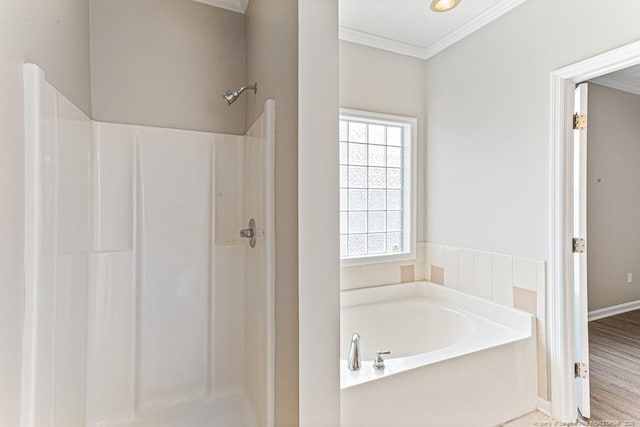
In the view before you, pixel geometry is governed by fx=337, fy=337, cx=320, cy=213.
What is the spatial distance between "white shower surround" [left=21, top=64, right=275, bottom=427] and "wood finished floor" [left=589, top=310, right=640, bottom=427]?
215 centimetres

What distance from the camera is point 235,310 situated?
199 centimetres

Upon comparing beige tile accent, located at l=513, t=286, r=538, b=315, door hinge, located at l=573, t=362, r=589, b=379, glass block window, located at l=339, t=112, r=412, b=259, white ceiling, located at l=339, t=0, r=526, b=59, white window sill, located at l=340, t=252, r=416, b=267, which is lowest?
door hinge, located at l=573, t=362, r=589, b=379

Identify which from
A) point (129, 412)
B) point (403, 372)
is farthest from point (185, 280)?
point (403, 372)

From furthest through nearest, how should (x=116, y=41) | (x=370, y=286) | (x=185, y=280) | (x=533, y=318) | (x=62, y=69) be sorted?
(x=370, y=286) → (x=533, y=318) → (x=185, y=280) → (x=116, y=41) → (x=62, y=69)

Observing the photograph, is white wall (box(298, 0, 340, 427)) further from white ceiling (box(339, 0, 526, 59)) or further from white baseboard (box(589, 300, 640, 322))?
white baseboard (box(589, 300, 640, 322))

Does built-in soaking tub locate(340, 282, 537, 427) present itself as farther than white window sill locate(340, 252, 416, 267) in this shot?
No

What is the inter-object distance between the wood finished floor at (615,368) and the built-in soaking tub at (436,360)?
52cm

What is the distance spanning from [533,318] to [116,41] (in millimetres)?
2840

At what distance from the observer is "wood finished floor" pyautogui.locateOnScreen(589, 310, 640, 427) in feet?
6.73

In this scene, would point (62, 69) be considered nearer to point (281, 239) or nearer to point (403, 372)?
point (281, 239)

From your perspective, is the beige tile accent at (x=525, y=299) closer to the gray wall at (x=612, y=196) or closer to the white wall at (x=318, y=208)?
the white wall at (x=318, y=208)

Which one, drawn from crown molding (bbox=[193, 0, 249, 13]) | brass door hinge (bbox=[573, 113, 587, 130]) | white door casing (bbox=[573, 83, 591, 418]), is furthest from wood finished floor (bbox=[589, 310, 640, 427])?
crown molding (bbox=[193, 0, 249, 13])

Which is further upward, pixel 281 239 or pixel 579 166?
pixel 579 166

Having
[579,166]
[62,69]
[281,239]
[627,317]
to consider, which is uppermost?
[62,69]
